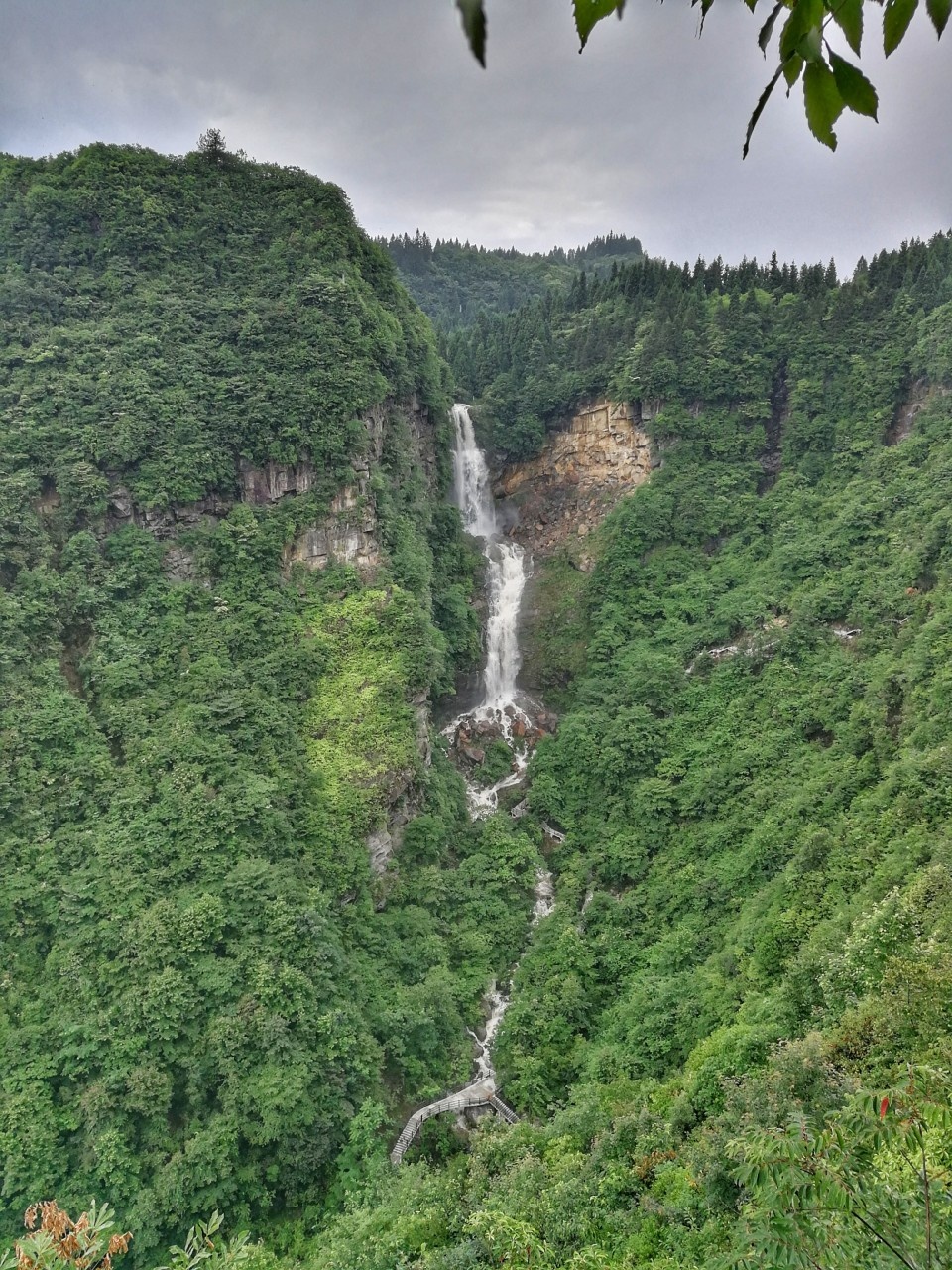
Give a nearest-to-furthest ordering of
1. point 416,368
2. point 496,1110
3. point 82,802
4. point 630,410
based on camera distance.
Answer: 1. point 496,1110
2. point 82,802
3. point 416,368
4. point 630,410

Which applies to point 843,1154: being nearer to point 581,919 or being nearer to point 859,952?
point 859,952

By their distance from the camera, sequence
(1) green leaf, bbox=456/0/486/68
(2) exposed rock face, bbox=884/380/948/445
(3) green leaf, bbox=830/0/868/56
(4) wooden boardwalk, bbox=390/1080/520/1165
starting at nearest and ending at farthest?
(1) green leaf, bbox=456/0/486/68 → (3) green leaf, bbox=830/0/868/56 → (4) wooden boardwalk, bbox=390/1080/520/1165 → (2) exposed rock face, bbox=884/380/948/445

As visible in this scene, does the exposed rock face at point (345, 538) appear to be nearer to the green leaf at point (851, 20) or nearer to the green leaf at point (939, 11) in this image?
the green leaf at point (851, 20)

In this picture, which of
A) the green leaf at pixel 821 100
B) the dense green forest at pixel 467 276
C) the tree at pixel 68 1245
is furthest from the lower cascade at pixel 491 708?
the dense green forest at pixel 467 276

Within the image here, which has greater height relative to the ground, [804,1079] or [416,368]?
[416,368]

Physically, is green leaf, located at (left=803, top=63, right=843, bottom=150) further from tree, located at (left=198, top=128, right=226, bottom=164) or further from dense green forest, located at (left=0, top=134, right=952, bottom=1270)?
tree, located at (left=198, top=128, right=226, bottom=164)

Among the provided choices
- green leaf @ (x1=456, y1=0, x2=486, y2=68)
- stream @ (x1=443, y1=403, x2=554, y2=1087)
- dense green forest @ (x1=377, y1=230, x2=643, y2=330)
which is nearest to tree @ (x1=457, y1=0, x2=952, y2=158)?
green leaf @ (x1=456, y1=0, x2=486, y2=68)

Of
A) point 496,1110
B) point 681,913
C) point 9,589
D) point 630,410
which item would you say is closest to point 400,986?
point 496,1110
